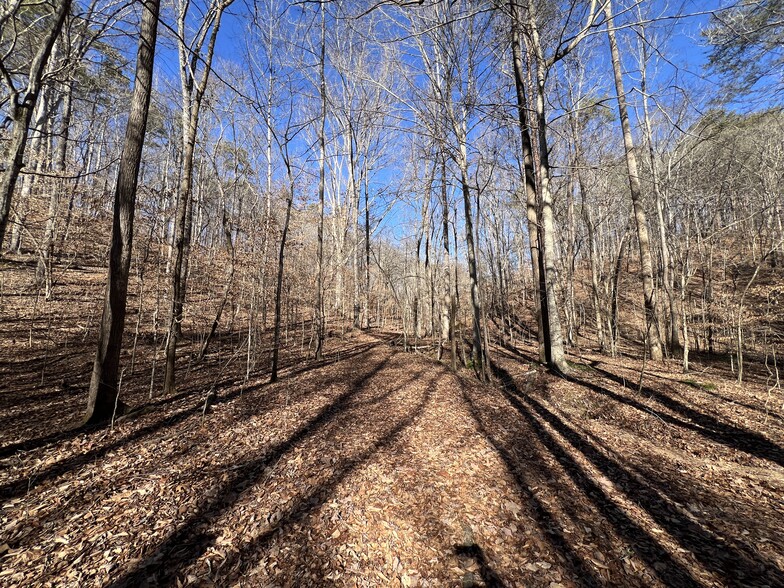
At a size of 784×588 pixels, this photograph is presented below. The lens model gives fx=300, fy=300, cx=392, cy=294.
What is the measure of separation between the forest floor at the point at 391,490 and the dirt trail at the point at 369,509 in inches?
0.7

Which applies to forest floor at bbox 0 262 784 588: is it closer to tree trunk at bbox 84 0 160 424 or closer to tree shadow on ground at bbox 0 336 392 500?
tree shadow on ground at bbox 0 336 392 500

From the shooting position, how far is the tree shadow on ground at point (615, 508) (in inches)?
102

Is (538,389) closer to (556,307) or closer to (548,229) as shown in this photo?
(556,307)

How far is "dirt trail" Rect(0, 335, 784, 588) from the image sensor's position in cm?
259

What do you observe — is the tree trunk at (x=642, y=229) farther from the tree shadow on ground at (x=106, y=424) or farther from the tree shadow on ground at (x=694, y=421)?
the tree shadow on ground at (x=106, y=424)

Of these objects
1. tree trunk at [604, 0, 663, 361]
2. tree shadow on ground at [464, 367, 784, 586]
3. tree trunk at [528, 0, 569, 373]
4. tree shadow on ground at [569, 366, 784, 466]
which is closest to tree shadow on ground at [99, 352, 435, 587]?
tree shadow on ground at [464, 367, 784, 586]

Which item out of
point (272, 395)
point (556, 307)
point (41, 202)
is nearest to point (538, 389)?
point (556, 307)

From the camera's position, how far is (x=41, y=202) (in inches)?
419

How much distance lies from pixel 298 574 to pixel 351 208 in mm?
18403

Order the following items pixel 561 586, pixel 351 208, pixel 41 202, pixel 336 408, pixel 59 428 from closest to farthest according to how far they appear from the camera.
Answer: pixel 561 586 → pixel 59 428 → pixel 336 408 → pixel 41 202 → pixel 351 208

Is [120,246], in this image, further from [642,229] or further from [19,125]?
[642,229]

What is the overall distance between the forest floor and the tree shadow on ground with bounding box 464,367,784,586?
0.06 ft

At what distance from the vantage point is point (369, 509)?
3.35 metres

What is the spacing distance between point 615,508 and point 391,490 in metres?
2.53
